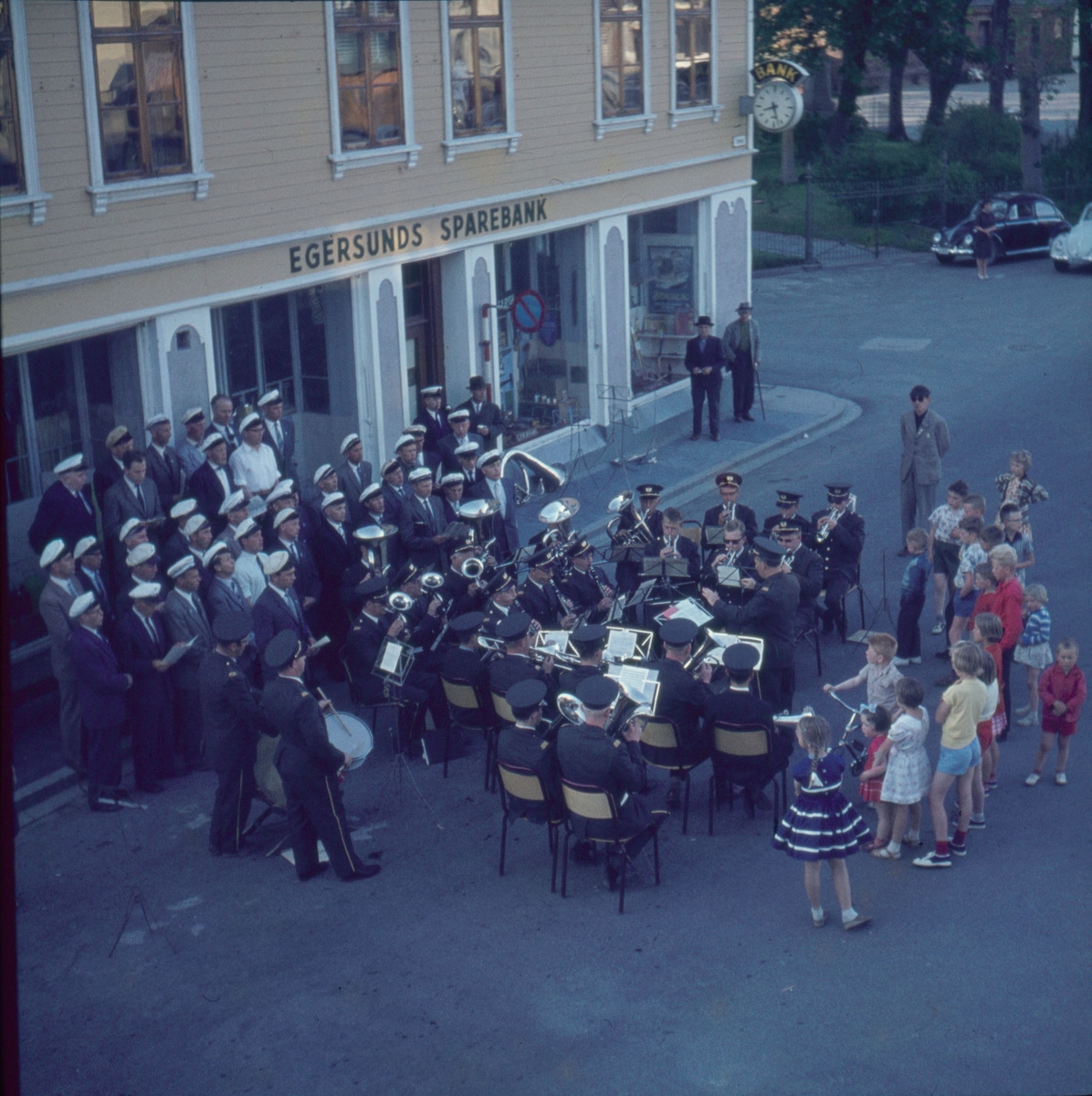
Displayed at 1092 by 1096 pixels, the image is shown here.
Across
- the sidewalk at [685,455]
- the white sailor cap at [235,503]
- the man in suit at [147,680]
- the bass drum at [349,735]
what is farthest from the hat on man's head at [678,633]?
the sidewalk at [685,455]

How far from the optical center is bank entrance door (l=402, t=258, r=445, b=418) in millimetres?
17688

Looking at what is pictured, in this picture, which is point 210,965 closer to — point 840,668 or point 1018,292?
point 840,668

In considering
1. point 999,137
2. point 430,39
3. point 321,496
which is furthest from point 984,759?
point 999,137

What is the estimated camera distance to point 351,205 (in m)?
15.5

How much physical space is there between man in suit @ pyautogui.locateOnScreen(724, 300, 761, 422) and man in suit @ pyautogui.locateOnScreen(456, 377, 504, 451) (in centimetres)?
538

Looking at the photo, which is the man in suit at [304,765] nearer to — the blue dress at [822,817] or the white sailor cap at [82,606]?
the white sailor cap at [82,606]

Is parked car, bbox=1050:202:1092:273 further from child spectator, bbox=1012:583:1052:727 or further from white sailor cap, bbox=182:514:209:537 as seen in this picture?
white sailor cap, bbox=182:514:209:537

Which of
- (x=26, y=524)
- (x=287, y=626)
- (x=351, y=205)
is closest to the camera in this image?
(x=287, y=626)

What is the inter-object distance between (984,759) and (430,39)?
1034 centimetres

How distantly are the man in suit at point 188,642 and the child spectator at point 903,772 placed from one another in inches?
201

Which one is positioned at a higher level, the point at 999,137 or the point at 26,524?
the point at 999,137

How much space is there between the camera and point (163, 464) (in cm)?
1311

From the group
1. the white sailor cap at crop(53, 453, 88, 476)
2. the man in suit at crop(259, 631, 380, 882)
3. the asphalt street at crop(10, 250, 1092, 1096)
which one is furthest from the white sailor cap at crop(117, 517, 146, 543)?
the man in suit at crop(259, 631, 380, 882)

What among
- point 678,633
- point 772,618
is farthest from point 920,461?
point 678,633
